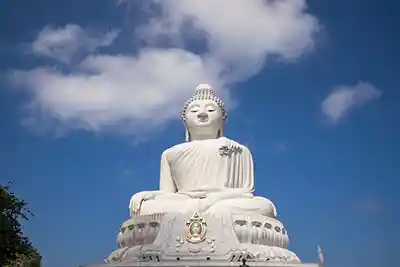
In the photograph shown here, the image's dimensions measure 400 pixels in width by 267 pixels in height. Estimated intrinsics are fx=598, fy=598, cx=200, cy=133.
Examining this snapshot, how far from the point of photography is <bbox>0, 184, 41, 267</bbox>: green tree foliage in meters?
17.6

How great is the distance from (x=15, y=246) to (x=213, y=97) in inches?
298

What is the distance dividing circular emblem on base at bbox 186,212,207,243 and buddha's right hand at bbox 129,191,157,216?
1857mm

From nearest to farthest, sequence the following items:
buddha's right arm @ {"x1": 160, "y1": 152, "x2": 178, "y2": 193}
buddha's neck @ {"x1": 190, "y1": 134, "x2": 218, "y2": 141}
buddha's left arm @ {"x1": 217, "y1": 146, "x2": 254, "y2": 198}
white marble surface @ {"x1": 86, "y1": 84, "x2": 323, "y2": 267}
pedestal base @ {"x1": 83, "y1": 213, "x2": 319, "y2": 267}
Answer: pedestal base @ {"x1": 83, "y1": 213, "x2": 319, "y2": 267}, white marble surface @ {"x1": 86, "y1": 84, "x2": 323, "y2": 267}, buddha's left arm @ {"x1": 217, "y1": 146, "x2": 254, "y2": 198}, buddha's right arm @ {"x1": 160, "y1": 152, "x2": 178, "y2": 193}, buddha's neck @ {"x1": 190, "y1": 134, "x2": 218, "y2": 141}

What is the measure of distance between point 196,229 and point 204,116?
4.69 meters

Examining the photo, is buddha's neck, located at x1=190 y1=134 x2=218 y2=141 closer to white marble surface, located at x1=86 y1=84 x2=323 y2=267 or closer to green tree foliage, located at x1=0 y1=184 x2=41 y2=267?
white marble surface, located at x1=86 y1=84 x2=323 y2=267

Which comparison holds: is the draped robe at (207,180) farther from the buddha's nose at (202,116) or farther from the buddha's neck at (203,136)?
the buddha's nose at (202,116)

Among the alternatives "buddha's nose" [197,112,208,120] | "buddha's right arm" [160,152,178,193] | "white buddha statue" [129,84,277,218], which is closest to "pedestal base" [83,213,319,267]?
"white buddha statue" [129,84,277,218]

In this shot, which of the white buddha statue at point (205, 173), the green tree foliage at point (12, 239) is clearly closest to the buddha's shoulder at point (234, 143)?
the white buddha statue at point (205, 173)

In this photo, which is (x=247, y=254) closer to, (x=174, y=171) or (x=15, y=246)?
(x=174, y=171)

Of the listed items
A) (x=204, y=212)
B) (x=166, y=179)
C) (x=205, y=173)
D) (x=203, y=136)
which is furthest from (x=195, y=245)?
(x=203, y=136)

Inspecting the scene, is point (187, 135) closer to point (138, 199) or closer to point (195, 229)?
point (138, 199)

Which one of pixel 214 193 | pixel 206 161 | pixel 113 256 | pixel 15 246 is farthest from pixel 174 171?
pixel 15 246

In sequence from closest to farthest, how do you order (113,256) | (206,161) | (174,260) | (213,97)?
(174,260) < (113,256) < (206,161) < (213,97)

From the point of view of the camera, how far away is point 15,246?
59.8 feet
